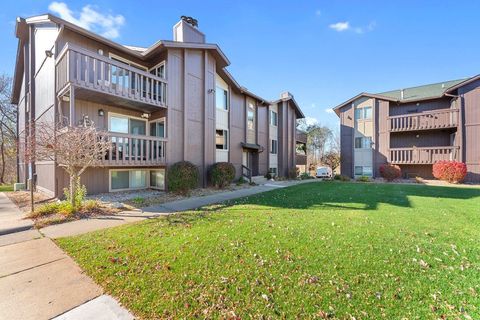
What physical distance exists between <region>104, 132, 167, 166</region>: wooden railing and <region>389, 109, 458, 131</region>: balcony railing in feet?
65.7

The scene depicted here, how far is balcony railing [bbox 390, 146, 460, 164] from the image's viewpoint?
1742cm

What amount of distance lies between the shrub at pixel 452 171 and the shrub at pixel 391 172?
98.3 inches

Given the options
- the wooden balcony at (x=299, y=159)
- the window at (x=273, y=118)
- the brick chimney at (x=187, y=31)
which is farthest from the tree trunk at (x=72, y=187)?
the wooden balcony at (x=299, y=159)

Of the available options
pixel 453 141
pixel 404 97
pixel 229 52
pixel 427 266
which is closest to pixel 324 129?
pixel 404 97

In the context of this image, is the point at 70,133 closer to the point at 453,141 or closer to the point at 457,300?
the point at 457,300

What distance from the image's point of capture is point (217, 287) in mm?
2984

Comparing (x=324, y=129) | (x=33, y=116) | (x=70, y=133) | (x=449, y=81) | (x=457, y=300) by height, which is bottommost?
(x=457, y=300)

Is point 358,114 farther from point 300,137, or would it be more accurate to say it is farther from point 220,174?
point 220,174

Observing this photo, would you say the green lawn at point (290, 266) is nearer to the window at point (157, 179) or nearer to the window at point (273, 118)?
the window at point (157, 179)

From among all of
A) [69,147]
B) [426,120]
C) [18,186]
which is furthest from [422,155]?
[18,186]

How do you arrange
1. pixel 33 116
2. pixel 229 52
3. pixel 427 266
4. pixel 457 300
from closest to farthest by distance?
pixel 457 300 < pixel 427 266 < pixel 33 116 < pixel 229 52

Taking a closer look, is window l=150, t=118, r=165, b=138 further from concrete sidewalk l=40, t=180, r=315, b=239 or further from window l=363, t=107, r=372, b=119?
window l=363, t=107, r=372, b=119

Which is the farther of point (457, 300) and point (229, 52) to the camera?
point (229, 52)

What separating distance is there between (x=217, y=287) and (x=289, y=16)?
12918 millimetres
